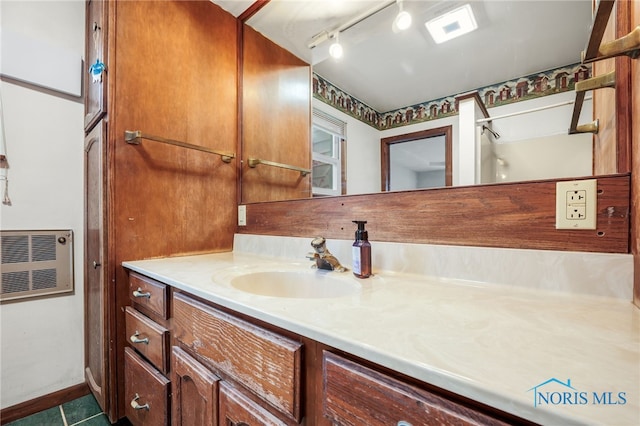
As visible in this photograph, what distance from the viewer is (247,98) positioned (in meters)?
1.50

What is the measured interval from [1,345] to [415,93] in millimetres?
1997

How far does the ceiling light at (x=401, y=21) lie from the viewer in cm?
98

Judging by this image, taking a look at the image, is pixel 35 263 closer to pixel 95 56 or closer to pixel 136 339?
pixel 136 339

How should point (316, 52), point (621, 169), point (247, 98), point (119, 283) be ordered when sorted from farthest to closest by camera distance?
point (247, 98) → point (316, 52) → point (119, 283) → point (621, 169)

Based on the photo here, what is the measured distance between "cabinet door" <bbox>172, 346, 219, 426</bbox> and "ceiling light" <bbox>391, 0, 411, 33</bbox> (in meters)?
1.25

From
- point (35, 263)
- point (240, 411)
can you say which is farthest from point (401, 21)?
point (35, 263)

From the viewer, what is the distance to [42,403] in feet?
4.10

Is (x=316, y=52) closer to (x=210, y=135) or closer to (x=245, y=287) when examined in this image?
(x=210, y=135)

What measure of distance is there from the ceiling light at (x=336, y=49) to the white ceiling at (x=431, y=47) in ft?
0.08

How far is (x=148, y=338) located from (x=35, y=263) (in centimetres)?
82

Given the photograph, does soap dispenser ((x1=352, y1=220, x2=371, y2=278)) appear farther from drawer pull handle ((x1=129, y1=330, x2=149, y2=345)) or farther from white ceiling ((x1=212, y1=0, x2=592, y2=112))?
drawer pull handle ((x1=129, y1=330, x2=149, y2=345))

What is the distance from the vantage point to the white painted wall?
3.92 feet

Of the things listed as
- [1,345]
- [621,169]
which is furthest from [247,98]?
[1,345]

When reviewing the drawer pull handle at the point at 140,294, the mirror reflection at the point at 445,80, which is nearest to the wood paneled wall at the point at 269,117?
the mirror reflection at the point at 445,80
